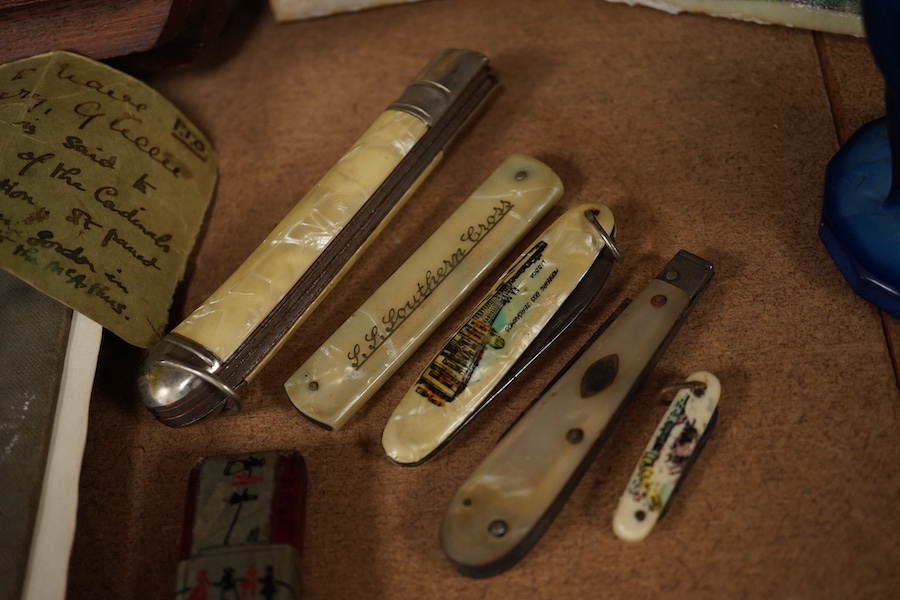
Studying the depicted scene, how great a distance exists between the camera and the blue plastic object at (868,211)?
2.61 ft

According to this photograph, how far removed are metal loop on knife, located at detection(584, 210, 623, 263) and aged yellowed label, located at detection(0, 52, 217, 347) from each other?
480 mm

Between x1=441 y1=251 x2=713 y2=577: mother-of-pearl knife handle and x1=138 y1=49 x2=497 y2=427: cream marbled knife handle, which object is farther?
x1=138 y1=49 x2=497 y2=427: cream marbled knife handle

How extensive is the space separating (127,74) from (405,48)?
1.21 feet

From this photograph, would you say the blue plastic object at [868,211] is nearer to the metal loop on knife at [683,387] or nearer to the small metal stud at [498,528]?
the metal loop on knife at [683,387]

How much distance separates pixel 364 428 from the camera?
0.87m

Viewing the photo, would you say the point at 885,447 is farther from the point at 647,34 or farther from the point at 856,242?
the point at 647,34

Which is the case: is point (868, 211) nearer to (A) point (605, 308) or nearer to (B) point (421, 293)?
(A) point (605, 308)

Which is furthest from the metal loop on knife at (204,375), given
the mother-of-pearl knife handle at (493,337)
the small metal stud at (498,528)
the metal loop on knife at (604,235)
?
the metal loop on knife at (604,235)

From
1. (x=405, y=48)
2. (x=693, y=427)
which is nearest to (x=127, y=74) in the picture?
(x=405, y=48)

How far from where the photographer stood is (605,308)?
88 cm

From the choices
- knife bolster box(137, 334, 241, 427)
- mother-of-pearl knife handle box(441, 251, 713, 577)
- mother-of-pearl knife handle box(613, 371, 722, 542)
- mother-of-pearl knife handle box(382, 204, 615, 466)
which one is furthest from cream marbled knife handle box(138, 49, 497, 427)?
mother-of-pearl knife handle box(613, 371, 722, 542)

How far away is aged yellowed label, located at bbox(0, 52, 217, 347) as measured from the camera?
875 mm

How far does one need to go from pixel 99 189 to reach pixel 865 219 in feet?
2.69

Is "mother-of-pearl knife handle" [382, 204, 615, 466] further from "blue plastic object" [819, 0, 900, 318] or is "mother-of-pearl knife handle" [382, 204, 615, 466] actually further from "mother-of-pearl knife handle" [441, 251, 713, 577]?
"blue plastic object" [819, 0, 900, 318]
